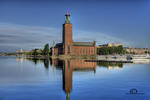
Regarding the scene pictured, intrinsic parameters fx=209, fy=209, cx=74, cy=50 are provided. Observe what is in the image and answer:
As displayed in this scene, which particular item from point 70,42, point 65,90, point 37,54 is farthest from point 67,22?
point 65,90

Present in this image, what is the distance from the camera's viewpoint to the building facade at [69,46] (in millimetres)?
115375

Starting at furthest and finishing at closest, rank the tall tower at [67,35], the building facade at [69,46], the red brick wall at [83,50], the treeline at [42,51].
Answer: the treeline at [42,51], the red brick wall at [83,50], the building facade at [69,46], the tall tower at [67,35]

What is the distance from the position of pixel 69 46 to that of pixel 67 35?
20.2 feet

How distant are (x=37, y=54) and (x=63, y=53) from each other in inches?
1976

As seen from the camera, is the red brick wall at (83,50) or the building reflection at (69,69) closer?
the building reflection at (69,69)

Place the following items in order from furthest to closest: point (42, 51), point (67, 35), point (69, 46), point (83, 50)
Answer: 1. point (42, 51)
2. point (83, 50)
3. point (69, 46)
4. point (67, 35)

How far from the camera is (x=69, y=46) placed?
115688 mm

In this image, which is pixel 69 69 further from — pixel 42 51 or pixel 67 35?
pixel 42 51

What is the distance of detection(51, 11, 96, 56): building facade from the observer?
379 ft

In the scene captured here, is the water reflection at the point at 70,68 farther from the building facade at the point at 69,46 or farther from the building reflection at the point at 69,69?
the building facade at the point at 69,46

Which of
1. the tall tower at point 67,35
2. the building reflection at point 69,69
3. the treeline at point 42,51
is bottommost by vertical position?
the building reflection at point 69,69

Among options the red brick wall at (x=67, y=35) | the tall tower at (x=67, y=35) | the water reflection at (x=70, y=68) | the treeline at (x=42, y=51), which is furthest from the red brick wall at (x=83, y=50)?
the water reflection at (x=70, y=68)

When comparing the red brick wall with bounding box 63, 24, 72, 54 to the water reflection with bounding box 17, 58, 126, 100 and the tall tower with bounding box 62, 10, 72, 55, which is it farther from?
the water reflection with bounding box 17, 58, 126, 100

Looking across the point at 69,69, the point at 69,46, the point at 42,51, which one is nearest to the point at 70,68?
the point at 69,69
